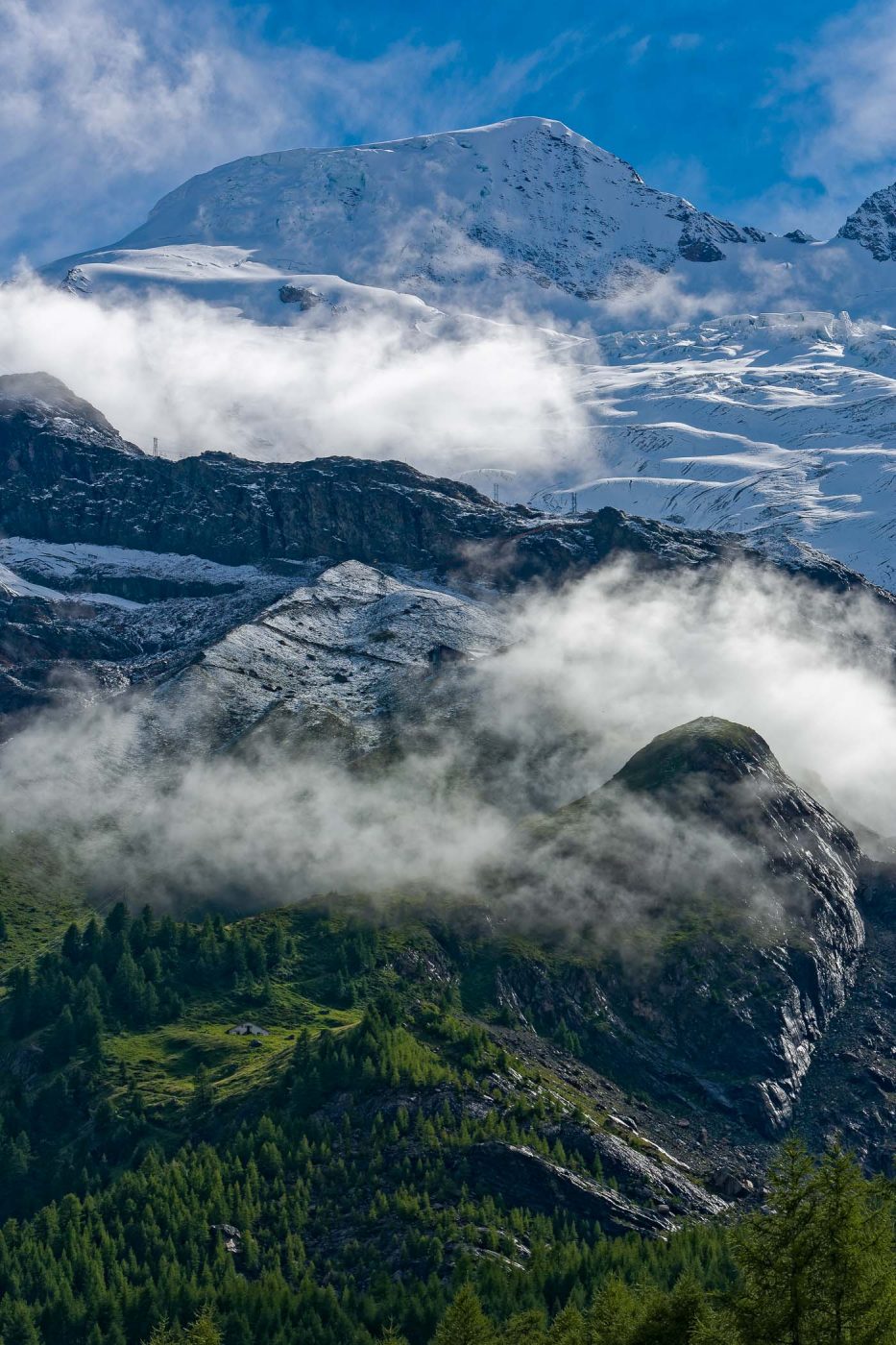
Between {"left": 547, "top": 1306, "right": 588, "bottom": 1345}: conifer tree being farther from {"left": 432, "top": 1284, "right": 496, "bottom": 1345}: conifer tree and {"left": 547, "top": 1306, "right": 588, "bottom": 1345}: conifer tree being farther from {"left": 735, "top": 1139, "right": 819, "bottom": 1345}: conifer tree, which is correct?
{"left": 735, "top": 1139, "right": 819, "bottom": 1345}: conifer tree

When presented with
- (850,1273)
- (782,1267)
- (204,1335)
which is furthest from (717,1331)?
(204,1335)

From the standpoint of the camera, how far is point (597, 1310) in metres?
136

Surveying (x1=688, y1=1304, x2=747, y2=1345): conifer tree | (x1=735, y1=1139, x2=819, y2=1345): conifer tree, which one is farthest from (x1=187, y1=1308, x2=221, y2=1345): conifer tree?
(x1=735, y1=1139, x2=819, y2=1345): conifer tree

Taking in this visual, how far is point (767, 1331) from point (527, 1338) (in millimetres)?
59966

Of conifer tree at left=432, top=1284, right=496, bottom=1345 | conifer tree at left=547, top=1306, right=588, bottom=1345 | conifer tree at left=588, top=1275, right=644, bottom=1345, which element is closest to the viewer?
conifer tree at left=588, top=1275, right=644, bottom=1345

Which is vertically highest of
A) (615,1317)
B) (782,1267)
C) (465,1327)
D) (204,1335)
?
(782,1267)

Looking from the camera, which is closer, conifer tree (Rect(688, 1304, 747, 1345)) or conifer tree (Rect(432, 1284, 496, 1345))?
conifer tree (Rect(688, 1304, 747, 1345))

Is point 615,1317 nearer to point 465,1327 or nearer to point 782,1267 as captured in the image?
point 465,1327

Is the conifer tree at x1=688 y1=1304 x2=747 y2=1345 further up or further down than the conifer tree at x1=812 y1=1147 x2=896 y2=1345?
further down

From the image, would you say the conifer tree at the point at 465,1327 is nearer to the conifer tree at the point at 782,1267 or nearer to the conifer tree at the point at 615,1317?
the conifer tree at the point at 615,1317

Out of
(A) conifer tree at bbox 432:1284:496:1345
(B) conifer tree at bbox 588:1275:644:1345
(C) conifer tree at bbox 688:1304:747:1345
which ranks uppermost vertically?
(C) conifer tree at bbox 688:1304:747:1345

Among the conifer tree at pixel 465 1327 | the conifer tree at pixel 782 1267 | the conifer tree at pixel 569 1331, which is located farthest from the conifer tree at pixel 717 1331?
the conifer tree at pixel 465 1327

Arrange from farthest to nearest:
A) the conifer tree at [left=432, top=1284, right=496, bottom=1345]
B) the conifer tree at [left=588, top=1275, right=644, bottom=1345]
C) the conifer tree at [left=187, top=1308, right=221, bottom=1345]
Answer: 1. the conifer tree at [left=187, top=1308, right=221, bottom=1345]
2. the conifer tree at [left=432, top=1284, right=496, bottom=1345]
3. the conifer tree at [left=588, top=1275, right=644, bottom=1345]

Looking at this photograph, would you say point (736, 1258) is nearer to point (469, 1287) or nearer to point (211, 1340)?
point (469, 1287)
